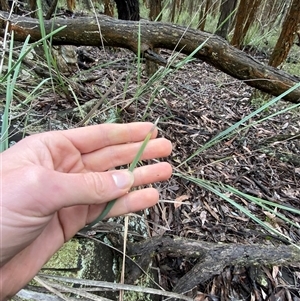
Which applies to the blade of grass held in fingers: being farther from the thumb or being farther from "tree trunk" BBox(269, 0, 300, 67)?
"tree trunk" BBox(269, 0, 300, 67)

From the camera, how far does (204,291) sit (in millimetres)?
1111

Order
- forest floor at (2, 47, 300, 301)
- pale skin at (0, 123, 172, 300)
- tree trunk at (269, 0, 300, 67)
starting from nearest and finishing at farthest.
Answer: pale skin at (0, 123, 172, 300), forest floor at (2, 47, 300, 301), tree trunk at (269, 0, 300, 67)

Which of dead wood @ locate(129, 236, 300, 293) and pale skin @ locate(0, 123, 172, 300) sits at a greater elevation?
pale skin @ locate(0, 123, 172, 300)

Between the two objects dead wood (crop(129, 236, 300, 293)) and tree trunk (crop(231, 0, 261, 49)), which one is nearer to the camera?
dead wood (crop(129, 236, 300, 293))

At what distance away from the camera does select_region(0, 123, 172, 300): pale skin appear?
25.6 inches

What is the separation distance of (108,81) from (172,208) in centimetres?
117

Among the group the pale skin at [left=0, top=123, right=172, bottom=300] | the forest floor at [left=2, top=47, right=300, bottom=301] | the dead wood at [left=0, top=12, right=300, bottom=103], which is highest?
the dead wood at [left=0, top=12, right=300, bottom=103]

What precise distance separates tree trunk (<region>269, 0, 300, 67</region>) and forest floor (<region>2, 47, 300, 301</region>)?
546mm

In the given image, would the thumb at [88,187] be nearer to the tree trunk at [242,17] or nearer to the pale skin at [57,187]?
the pale skin at [57,187]

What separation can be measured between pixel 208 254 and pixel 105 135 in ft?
2.02

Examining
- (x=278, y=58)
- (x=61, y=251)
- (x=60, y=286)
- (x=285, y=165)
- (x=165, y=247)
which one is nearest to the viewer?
(x=60, y=286)

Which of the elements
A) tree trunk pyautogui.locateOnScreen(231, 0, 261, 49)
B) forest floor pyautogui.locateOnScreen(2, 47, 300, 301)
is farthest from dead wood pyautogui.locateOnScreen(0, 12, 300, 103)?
tree trunk pyautogui.locateOnScreen(231, 0, 261, 49)

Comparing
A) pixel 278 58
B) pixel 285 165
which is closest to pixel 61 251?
pixel 285 165

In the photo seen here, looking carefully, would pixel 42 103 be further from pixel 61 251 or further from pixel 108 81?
pixel 61 251
